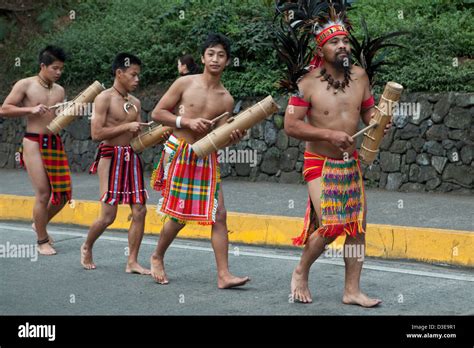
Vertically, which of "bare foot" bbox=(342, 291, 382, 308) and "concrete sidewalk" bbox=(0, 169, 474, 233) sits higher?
"concrete sidewalk" bbox=(0, 169, 474, 233)

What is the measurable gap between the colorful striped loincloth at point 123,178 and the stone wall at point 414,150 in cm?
481

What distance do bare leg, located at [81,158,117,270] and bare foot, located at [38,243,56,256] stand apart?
776mm

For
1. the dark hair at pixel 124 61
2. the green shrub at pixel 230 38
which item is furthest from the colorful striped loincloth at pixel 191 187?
the green shrub at pixel 230 38

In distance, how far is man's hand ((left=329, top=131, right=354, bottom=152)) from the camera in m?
6.27

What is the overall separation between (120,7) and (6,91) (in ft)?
8.58

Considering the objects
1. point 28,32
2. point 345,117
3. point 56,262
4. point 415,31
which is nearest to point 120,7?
point 28,32

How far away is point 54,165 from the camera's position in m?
9.15

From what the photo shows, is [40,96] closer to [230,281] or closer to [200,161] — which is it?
[200,161]

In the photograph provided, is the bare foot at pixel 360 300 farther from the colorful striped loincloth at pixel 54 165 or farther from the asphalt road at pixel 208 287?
the colorful striped loincloth at pixel 54 165

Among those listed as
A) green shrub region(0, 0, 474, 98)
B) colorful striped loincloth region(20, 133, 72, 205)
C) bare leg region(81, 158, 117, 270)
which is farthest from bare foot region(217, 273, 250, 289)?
green shrub region(0, 0, 474, 98)

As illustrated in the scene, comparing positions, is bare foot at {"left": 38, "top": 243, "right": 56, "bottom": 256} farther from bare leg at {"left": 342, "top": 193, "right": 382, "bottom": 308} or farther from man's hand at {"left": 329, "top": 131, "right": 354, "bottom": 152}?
man's hand at {"left": 329, "top": 131, "right": 354, "bottom": 152}

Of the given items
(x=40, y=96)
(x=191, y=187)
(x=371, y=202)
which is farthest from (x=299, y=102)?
(x=371, y=202)

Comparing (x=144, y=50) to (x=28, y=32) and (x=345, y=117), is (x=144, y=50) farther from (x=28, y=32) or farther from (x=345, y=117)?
(x=345, y=117)

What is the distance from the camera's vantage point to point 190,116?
23.9 ft
